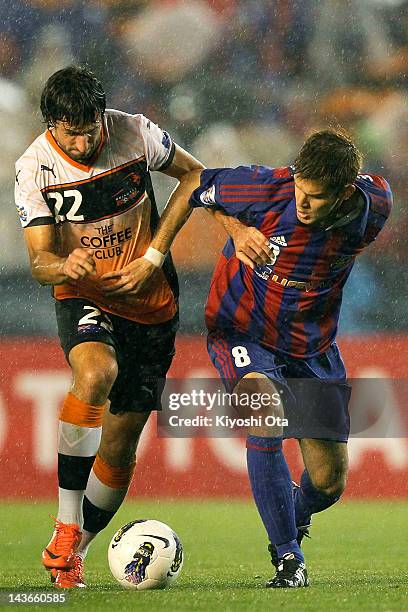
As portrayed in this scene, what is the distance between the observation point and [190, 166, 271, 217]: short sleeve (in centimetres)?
388

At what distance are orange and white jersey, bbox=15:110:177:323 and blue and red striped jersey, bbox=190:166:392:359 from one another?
222 millimetres

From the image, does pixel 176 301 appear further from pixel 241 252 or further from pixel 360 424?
pixel 360 424

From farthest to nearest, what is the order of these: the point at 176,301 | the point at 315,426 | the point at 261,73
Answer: the point at 261,73, the point at 176,301, the point at 315,426

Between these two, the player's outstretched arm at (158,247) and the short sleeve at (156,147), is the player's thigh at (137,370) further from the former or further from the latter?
the short sleeve at (156,147)

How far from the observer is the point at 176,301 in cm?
439

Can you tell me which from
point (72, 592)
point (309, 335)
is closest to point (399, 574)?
point (309, 335)

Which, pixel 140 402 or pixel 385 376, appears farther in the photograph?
pixel 385 376

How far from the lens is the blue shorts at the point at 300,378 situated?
3943 millimetres

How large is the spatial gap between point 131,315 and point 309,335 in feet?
2.07

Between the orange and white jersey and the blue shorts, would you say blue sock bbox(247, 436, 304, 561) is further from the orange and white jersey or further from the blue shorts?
the orange and white jersey

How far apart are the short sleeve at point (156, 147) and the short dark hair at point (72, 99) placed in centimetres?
34

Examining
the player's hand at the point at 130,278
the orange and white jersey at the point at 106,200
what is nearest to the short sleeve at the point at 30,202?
the orange and white jersey at the point at 106,200

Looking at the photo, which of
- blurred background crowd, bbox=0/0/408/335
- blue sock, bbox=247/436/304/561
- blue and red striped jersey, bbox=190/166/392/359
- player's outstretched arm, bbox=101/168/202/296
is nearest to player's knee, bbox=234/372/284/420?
blue sock, bbox=247/436/304/561

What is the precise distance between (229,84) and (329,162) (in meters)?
5.64
